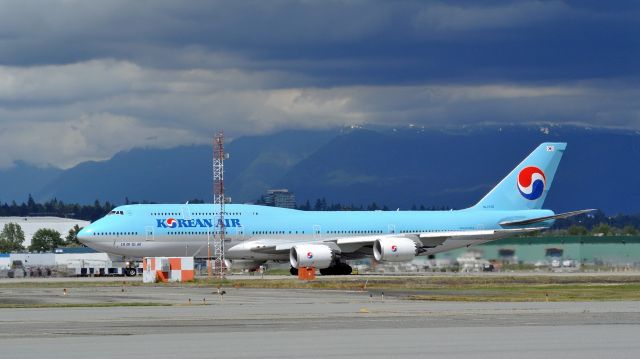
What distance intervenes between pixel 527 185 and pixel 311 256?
25698mm

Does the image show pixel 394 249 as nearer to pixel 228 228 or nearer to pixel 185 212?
pixel 228 228

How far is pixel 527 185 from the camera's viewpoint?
342 ft

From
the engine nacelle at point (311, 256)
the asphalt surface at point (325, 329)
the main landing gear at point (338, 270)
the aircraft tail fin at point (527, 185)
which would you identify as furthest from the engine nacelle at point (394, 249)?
the asphalt surface at point (325, 329)

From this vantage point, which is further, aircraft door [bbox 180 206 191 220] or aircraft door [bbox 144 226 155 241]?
aircraft door [bbox 180 206 191 220]

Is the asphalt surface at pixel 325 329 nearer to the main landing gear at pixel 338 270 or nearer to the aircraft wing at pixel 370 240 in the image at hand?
the aircraft wing at pixel 370 240

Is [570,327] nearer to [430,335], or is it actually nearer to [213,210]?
[430,335]

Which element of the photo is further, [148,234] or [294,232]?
[294,232]

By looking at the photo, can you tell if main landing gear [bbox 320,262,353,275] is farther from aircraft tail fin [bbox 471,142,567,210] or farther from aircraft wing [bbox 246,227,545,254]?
aircraft tail fin [bbox 471,142,567,210]

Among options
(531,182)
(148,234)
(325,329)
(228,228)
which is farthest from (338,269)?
(325,329)

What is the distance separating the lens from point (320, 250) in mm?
87688

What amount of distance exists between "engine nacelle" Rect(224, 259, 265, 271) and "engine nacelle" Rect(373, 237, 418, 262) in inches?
407

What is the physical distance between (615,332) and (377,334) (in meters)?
6.02

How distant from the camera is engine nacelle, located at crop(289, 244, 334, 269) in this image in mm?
86688

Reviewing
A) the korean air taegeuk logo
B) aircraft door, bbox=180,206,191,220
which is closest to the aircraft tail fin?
the korean air taegeuk logo
